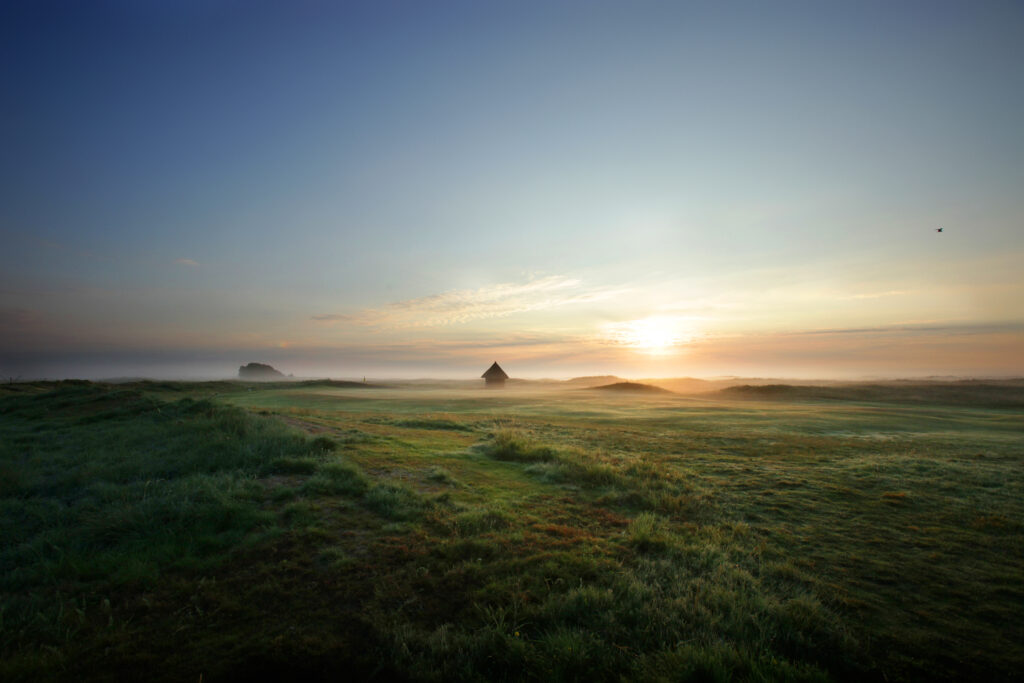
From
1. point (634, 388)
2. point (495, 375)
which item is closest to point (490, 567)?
point (634, 388)

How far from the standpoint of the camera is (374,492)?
9.94 m

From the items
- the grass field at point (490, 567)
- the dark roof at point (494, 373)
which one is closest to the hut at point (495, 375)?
the dark roof at point (494, 373)

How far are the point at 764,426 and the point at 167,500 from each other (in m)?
30.8

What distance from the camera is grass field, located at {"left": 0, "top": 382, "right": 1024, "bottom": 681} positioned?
484 cm

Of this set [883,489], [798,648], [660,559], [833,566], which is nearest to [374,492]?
[660,559]

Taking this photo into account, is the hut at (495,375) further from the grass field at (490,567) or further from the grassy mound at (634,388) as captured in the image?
the grass field at (490,567)

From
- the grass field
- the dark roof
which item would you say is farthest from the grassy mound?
Result: the grass field

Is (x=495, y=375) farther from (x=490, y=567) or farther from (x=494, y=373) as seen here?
(x=490, y=567)

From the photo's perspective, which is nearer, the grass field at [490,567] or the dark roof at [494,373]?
the grass field at [490,567]

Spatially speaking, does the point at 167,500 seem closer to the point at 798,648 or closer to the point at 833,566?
the point at 798,648

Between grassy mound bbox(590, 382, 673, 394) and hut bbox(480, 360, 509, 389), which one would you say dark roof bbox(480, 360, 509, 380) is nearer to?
hut bbox(480, 360, 509, 389)

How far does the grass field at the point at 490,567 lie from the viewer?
484 centimetres

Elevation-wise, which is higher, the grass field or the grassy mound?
the grassy mound

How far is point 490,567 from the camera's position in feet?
22.1
